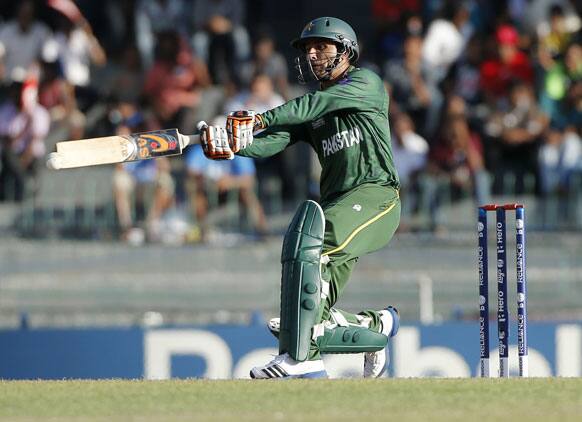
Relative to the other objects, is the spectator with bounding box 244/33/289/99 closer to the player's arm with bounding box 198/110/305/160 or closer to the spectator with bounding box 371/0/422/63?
the spectator with bounding box 371/0/422/63

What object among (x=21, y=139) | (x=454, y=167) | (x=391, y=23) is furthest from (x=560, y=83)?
(x=21, y=139)

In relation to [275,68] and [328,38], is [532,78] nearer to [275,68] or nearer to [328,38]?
[275,68]

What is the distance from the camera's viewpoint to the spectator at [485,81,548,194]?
46.6 feet

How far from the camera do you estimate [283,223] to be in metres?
13.6

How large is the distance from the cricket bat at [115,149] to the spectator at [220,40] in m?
7.16

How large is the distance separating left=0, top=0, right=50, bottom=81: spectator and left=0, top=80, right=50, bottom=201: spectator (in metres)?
0.61

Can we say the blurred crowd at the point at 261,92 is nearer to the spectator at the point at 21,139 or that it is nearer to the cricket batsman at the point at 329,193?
the spectator at the point at 21,139

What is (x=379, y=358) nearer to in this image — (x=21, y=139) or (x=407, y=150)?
(x=407, y=150)

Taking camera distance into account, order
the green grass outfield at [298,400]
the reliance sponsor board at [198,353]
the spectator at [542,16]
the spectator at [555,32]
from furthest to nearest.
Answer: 1. the spectator at [542,16]
2. the spectator at [555,32]
3. the reliance sponsor board at [198,353]
4. the green grass outfield at [298,400]

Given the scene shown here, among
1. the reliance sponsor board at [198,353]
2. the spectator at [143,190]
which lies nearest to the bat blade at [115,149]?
the reliance sponsor board at [198,353]

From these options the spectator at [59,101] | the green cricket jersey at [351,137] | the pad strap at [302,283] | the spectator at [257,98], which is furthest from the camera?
the spectator at [59,101]

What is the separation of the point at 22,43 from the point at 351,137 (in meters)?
8.29

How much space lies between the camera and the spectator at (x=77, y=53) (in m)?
15.1

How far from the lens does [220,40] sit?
1541 centimetres
